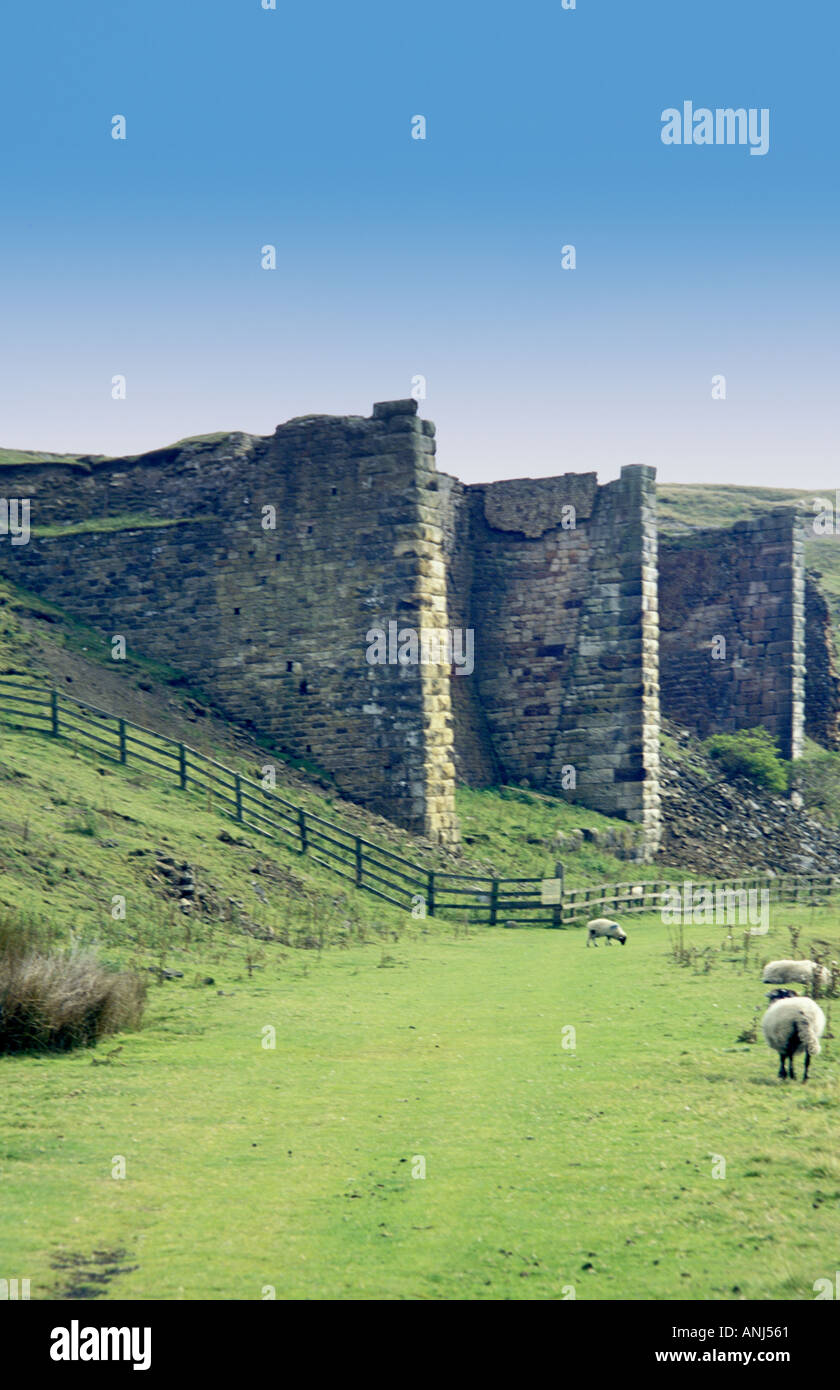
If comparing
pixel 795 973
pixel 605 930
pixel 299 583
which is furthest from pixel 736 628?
pixel 795 973

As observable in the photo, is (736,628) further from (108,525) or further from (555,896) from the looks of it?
(108,525)

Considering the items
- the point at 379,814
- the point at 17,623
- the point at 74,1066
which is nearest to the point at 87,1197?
the point at 74,1066

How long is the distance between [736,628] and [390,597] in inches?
604

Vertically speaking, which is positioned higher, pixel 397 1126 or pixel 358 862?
pixel 397 1126

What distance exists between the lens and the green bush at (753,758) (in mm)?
38312

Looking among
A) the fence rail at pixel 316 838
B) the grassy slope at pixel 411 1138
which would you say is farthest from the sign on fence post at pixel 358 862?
the grassy slope at pixel 411 1138

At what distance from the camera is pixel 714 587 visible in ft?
137

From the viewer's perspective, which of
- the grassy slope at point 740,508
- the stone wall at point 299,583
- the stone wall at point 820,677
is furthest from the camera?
the grassy slope at point 740,508

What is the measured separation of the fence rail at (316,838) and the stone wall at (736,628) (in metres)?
12.4

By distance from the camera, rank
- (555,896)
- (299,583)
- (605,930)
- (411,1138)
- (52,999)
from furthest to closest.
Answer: (299,583), (555,896), (605,930), (52,999), (411,1138)

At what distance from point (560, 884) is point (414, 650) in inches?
236

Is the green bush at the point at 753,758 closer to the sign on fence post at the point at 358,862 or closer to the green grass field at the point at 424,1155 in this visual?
the sign on fence post at the point at 358,862

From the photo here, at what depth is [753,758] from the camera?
38.4 m
